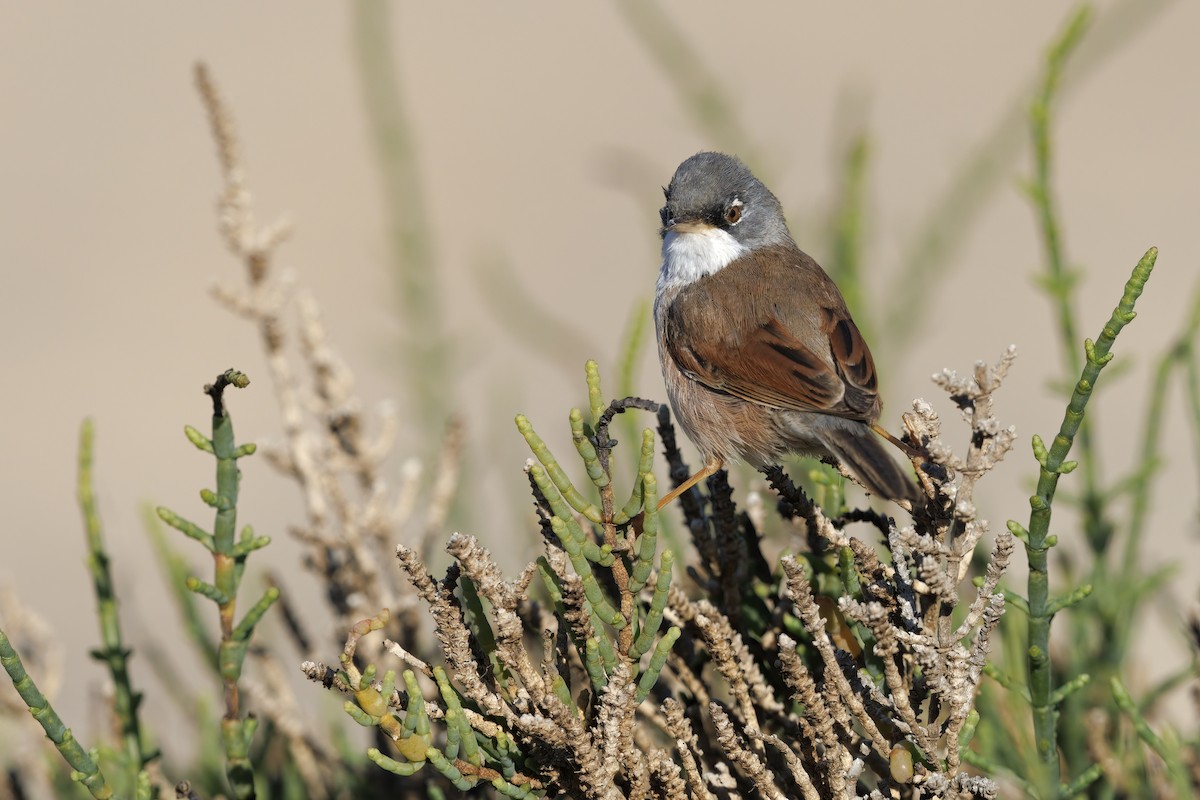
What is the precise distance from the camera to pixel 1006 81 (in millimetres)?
15227

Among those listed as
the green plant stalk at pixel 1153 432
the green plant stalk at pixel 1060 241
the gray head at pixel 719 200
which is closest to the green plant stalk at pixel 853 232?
the gray head at pixel 719 200

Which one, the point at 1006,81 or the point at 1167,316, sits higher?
the point at 1006,81

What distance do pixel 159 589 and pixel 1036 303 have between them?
25.9 feet

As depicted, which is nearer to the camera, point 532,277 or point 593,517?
point 593,517

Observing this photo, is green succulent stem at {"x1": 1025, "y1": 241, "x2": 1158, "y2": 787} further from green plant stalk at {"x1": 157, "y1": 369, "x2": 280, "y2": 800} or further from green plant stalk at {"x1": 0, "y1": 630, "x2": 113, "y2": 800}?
green plant stalk at {"x1": 0, "y1": 630, "x2": 113, "y2": 800}

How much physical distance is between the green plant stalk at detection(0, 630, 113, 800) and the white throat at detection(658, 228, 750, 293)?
232 centimetres

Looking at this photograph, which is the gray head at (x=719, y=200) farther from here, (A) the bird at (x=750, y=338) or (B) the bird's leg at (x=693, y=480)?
(B) the bird's leg at (x=693, y=480)

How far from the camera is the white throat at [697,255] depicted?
3881 millimetres

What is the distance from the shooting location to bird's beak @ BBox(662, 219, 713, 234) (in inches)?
152

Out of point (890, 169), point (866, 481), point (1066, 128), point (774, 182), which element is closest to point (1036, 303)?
point (890, 169)

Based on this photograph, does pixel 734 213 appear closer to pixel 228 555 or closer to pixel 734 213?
pixel 734 213

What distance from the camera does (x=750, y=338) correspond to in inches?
141

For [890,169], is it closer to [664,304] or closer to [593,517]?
[664,304]

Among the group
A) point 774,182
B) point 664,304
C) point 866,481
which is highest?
point 774,182
